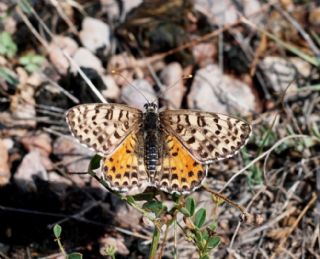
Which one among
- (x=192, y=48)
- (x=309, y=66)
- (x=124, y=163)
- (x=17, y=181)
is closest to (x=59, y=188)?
(x=17, y=181)

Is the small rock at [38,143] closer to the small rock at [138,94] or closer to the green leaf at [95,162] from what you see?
the small rock at [138,94]

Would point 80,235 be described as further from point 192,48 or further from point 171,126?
point 192,48

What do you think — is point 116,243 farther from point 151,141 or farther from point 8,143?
point 8,143

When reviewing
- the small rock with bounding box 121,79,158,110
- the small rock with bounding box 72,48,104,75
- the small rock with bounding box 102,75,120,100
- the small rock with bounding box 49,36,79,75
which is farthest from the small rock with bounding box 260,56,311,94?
the small rock with bounding box 49,36,79,75

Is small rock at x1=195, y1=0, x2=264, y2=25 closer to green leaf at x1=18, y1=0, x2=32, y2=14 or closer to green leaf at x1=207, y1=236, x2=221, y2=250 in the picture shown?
green leaf at x1=18, y1=0, x2=32, y2=14

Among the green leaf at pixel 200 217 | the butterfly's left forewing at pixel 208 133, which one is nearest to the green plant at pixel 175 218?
the green leaf at pixel 200 217

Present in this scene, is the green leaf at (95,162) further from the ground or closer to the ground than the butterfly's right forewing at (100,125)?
closer to the ground

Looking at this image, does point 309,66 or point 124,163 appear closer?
point 124,163
